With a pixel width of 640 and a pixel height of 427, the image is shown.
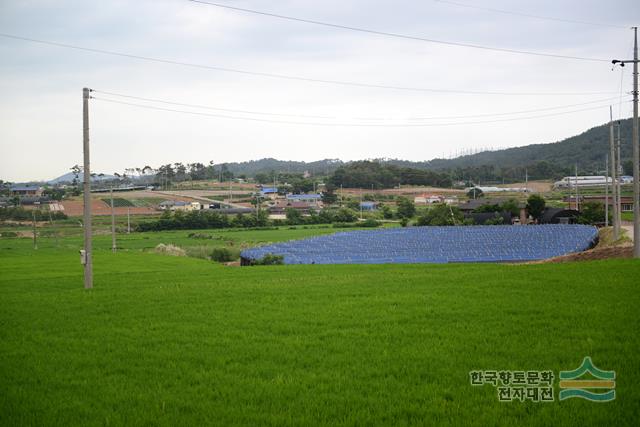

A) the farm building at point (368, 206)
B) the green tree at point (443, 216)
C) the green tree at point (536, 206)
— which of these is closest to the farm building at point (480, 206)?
the green tree at point (536, 206)

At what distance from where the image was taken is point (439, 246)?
4200 cm

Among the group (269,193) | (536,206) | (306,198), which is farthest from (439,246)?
(269,193)

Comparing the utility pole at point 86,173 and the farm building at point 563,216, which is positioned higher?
the utility pole at point 86,173

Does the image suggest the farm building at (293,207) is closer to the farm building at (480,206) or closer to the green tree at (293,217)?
the green tree at (293,217)

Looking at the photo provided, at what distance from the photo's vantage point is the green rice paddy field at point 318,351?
6.53 m

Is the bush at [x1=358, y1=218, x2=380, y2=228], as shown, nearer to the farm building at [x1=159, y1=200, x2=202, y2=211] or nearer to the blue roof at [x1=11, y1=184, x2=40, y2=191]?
the farm building at [x1=159, y1=200, x2=202, y2=211]

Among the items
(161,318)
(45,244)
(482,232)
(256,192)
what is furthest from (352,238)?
(256,192)

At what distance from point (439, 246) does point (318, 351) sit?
3404 cm

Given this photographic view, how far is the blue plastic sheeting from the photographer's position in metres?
34.7

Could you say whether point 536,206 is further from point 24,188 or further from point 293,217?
point 24,188

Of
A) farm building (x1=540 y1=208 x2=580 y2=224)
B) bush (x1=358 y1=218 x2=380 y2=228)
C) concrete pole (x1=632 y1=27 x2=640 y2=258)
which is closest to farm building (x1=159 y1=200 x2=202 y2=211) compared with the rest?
bush (x1=358 y1=218 x2=380 y2=228)

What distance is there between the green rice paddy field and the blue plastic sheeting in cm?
1831

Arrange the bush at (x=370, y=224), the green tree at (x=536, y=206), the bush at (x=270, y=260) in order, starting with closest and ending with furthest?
1. the bush at (x=270, y=260)
2. the green tree at (x=536, y=206)
3. the bush at (x=370, y=224)

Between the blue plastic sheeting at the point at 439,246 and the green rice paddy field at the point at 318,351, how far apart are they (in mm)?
18306
